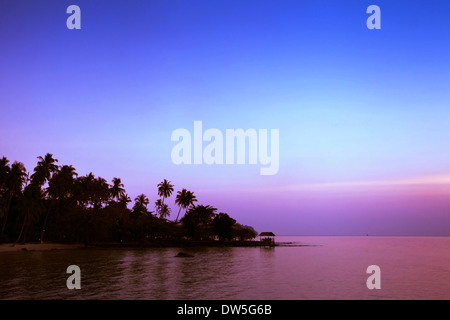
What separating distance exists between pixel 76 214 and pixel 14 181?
15.8 meters

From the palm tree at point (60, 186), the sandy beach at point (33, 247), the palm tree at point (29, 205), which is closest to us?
the sandy beach at point (33, 247)

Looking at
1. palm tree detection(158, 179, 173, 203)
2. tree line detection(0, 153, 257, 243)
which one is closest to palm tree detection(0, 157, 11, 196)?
tree line detection(0, 153, 257, 243)

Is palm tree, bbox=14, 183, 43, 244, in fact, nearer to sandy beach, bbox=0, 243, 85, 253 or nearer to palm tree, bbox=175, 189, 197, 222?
sandy beach, bbox=0, 243, 85, 253

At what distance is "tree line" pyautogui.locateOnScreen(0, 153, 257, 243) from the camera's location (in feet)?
249

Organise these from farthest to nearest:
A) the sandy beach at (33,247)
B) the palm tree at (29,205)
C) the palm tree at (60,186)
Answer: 1. the palm tree at (60,186)
2. the palm tree at (29,205)
3. the sandy beach at (33,247)

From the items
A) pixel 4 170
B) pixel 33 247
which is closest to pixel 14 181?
pixel 4 170

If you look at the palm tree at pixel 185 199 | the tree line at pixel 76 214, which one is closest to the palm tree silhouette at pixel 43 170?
the tree line at pixel 76 214

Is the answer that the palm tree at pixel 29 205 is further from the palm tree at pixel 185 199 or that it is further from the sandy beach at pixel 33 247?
the palm tree at pixel 185 199

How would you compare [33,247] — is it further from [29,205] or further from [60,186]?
[60,186]

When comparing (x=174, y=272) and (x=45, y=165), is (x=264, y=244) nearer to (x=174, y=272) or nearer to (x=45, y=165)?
(x=45, y=165)

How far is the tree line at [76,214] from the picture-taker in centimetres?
7581

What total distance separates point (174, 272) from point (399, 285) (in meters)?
21.7

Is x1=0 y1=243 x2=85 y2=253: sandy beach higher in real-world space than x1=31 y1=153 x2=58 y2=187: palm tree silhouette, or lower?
lower
